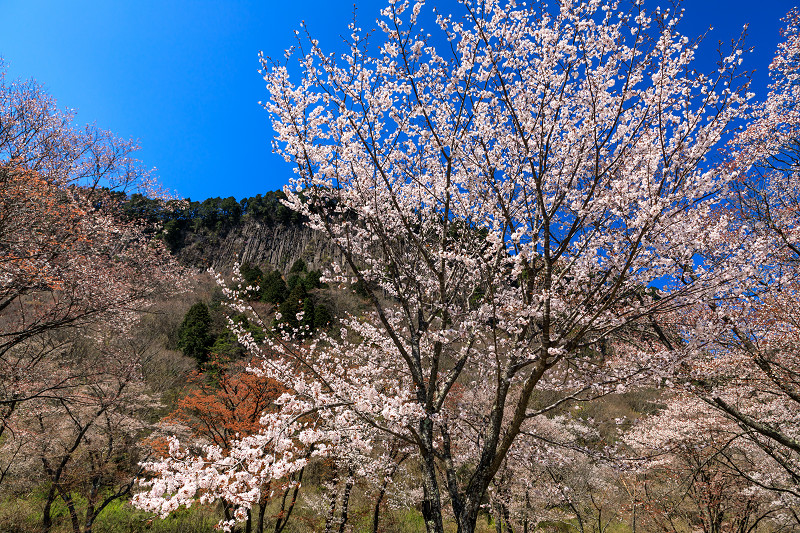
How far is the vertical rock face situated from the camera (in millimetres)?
53594

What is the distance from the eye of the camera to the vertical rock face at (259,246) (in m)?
53.6

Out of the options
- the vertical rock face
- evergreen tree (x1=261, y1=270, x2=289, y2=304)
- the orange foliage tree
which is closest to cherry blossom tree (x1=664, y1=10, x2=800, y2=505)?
the orange foliage tree

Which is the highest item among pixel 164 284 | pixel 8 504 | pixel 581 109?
pixel 164 284

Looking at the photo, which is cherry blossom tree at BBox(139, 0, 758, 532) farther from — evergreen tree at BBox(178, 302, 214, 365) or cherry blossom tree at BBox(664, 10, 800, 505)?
evergreen tree at BBox(178, 302, 214, 365)

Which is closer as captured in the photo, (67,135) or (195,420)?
(67,135)

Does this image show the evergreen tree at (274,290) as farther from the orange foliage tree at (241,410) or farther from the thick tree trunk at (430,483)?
the thick tree trunk at (430,483)

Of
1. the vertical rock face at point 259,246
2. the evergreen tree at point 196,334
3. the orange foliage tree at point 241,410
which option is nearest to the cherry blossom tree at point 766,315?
the orange foliage tree at point 241,410

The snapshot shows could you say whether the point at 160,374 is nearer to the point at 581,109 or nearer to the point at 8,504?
the point at 8,504

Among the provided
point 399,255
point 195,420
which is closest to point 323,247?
point 195,420

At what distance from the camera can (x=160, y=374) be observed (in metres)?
20.5

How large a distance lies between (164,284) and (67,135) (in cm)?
873

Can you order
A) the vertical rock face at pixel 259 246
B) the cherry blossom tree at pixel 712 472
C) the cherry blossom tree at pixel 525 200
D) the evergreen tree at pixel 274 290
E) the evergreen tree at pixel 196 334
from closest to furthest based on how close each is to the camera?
the cherry blossom tree at pixel 525 200
the cherry blossom tree at pixel 712 472
the evergreen tree at pixel 196 334
the evergreen tree at pixel 274 290
the vertical rock face at pixel 259 246

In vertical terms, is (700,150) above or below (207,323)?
below

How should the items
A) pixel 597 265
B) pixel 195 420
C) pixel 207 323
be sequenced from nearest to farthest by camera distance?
pixel 597 265
pixel 195 420
pixel 207 323
